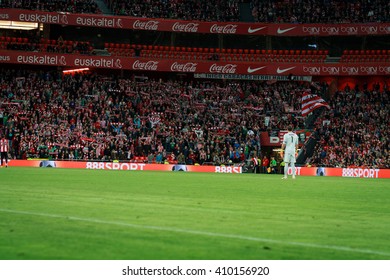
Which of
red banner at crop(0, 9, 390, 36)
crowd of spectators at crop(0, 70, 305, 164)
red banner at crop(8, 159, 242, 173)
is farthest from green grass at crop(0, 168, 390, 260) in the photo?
red banner at crop(0, 9, 390, 36)

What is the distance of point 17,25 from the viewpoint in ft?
212

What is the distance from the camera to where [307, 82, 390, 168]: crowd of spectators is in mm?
51812

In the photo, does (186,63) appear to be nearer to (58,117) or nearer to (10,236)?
(58,117)

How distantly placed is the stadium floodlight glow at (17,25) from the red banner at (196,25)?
5.08ft

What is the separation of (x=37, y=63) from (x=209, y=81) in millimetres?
15486

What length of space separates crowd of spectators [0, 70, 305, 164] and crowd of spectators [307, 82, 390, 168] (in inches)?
124

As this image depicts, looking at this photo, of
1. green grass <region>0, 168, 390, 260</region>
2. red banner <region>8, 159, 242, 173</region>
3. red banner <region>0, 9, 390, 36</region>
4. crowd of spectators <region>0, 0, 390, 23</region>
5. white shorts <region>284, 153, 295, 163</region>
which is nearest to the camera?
green grass <region>0, 168, 390, 260</region>

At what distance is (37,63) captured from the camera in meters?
63.0

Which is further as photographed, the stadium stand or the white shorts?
the stadium stand

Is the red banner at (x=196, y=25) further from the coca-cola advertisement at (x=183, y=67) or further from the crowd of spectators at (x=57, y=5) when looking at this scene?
the coca-cola advertisement at (x=183, y=67)

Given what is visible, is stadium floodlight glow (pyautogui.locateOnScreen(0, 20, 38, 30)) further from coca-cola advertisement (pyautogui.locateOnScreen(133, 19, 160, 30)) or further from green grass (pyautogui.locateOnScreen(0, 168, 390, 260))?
green grass (pyautogui.locateOnScreen(0, 168, 390, 260))

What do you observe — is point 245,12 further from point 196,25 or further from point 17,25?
point 17,25

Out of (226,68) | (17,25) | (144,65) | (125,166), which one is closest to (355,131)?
(226,68)

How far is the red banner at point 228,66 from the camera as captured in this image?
64312 mm
